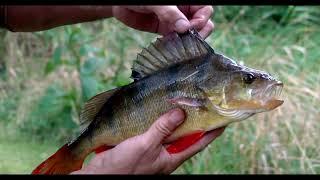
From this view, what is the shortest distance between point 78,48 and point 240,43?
1131mm

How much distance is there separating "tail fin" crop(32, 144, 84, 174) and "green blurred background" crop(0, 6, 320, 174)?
1372 mm

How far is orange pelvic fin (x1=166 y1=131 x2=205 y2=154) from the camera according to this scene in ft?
→ 6.47

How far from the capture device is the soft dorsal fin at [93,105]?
6.77 feet

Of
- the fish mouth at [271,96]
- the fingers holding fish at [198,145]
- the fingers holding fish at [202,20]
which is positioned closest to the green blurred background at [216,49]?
the fingers holding fish at [202,20]

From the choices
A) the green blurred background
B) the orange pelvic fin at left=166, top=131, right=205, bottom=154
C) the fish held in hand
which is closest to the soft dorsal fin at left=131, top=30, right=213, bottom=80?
the fish held in hand

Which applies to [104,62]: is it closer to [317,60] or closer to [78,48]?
[78,48]

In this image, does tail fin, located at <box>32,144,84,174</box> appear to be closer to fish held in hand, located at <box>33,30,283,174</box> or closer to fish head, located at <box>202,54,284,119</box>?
fish held in hand, located at <box>33,30,283,174</box>

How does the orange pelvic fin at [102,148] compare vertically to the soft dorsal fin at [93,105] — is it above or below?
below

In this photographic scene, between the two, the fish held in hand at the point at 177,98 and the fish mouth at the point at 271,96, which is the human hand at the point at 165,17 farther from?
the fish mouth at the point at 271,96

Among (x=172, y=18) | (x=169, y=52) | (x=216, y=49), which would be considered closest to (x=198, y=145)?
(x=169, y=52)

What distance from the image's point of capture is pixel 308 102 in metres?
3.79

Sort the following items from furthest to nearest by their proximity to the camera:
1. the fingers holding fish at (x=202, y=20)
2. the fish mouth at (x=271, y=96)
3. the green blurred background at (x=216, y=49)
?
the green blurred background at (x=216, y=49), the fingers holding fish at (x=202, y=20), the fish mouth at (x=271, y=96)

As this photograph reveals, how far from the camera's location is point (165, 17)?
2.18m

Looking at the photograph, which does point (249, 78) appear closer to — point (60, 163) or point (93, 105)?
point (93, 105)
